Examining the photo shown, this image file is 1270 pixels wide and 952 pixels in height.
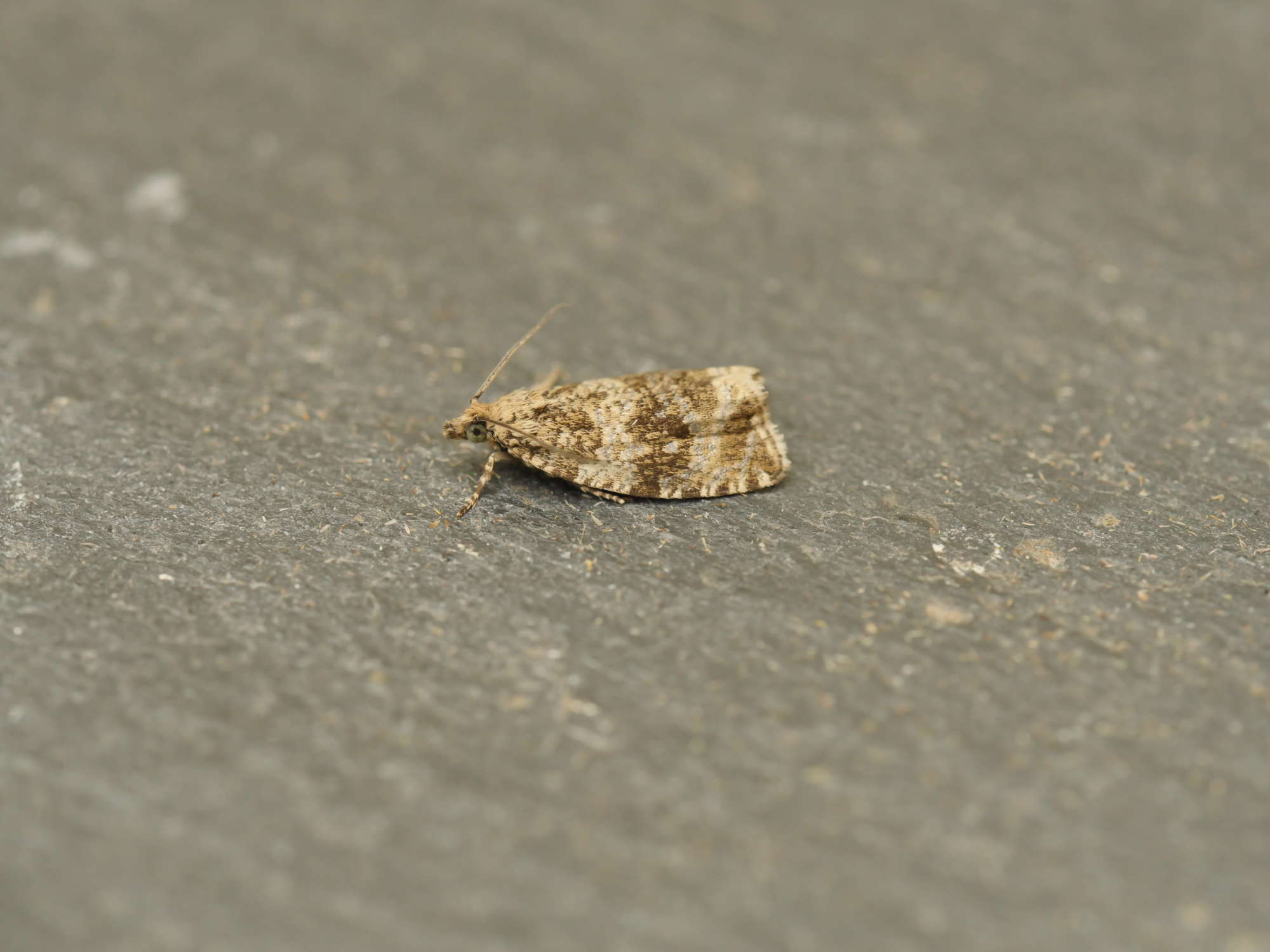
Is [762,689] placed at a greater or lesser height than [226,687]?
greater

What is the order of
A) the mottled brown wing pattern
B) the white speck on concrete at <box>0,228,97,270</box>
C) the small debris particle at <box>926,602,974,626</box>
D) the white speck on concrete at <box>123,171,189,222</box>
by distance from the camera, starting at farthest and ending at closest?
the white speck on concrete at <box>123,171,189,222</box> < the white speck on concrete at <box>0,228,97,270</box> < the mottled brown wing pattern < the small debris particle at <box>926,602,974,626</box>

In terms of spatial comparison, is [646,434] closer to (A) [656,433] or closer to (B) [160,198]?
(A) [656,433]

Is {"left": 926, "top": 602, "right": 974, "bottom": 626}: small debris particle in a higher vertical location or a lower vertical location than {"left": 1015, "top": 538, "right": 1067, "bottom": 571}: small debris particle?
lower

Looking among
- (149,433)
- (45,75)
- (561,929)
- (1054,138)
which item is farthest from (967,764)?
(45,75)

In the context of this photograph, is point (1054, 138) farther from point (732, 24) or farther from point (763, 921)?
point (763, 921)

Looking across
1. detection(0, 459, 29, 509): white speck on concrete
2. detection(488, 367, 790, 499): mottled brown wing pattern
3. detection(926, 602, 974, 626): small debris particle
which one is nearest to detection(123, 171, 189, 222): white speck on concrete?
detection(0, 459, 29, 509): white speck on concrete

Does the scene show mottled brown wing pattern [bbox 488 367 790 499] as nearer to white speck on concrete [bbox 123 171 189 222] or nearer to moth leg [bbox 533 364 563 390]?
moth leg [bbox 533 364 563 390]

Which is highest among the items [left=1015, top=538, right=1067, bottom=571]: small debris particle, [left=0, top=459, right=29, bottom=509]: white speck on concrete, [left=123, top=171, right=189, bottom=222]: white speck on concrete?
[left=1015, top=538, right=1067, bottom=571]: small debris particle
